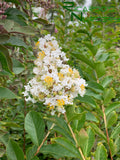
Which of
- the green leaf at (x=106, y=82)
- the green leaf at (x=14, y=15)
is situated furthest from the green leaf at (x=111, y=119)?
the green leaf at (x=14, y=15)

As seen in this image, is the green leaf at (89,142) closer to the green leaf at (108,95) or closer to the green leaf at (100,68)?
the green leaf at (108,95)

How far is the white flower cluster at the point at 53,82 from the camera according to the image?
1.94 feet

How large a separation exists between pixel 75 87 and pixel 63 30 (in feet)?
3.12

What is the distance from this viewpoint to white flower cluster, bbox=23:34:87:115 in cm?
59

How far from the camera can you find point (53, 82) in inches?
23.7

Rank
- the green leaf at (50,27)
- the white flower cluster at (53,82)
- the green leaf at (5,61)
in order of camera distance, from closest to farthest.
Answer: the green leaf at (5,61), the white flower cluster at (53,82), the green leaf at (50,27)

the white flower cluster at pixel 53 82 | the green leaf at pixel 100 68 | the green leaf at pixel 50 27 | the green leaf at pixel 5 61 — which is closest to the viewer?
the green leaf at pixel 5 61

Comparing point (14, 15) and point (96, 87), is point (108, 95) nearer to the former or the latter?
point (96, 87)

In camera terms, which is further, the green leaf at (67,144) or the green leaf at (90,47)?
the green leaf at (90,47)

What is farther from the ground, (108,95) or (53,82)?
(53,82)

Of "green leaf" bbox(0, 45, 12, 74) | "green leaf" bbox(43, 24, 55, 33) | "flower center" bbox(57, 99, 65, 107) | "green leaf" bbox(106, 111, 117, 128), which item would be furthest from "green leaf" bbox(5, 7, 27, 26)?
"green leaf" bbox(106, 111, 117, 128)

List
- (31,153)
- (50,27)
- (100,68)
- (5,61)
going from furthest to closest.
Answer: (100,68), (50,27), (31,153), (5,61)

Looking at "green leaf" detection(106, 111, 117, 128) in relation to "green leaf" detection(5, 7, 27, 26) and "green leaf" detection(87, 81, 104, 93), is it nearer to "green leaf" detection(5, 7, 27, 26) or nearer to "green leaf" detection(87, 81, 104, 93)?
"green leaf" detection(87, 81, 104, 93)

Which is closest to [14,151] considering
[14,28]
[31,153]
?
[31,153]
